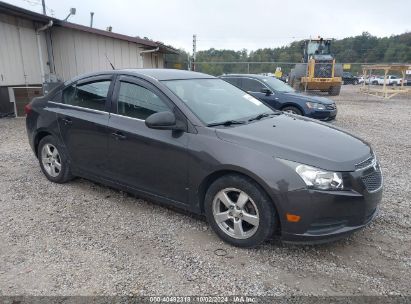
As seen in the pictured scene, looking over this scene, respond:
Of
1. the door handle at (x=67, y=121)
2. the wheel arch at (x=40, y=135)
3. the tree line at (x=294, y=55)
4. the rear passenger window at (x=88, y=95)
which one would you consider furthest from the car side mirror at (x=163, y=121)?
the tree line at (x=294, y=55)

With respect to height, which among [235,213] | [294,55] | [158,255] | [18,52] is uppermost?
[294,55]

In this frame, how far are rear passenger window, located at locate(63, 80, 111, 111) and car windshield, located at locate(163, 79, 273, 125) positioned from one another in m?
0.89

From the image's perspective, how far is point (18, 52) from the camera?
39.0ft

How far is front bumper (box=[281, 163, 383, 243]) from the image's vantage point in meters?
2.89

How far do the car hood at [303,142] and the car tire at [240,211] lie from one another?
1.19 feet

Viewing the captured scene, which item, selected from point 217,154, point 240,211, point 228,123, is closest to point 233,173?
point 217,154

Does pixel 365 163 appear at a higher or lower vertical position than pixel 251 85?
lower

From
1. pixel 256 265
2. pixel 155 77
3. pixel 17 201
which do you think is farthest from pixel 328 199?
pixel 17 201

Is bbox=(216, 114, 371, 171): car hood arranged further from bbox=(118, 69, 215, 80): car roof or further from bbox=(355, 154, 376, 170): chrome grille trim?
bbox=(118, 69, 215, 80): car roof

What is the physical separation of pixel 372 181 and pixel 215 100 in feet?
6.00

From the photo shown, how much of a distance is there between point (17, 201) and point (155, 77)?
2371mm

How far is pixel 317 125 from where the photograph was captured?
12.8 feet

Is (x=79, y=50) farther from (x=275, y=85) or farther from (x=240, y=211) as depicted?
(x=240, y=211)

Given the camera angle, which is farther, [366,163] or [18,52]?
[18,52]
